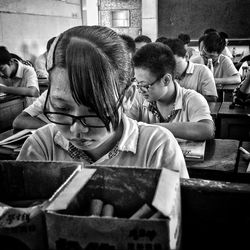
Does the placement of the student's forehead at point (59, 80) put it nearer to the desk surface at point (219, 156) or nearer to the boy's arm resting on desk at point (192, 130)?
the desk surface at point (219, 156)

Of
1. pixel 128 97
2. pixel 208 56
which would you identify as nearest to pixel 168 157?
pixel 128 97

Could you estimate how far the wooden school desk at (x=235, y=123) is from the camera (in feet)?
10.6

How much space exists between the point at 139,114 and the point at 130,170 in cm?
215

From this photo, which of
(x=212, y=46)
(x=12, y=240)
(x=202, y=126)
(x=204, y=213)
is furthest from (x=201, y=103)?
(x=212, y=46)

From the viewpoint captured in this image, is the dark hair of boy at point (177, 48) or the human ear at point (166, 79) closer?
the human ear at point (166, 79)

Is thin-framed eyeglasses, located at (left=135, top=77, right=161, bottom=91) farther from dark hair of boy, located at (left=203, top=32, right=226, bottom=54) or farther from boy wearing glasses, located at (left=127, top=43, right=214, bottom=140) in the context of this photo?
dark hair of boy, located at (left=203, top=32, right=226, bottom=54)

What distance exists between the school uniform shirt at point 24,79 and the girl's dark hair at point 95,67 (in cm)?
401

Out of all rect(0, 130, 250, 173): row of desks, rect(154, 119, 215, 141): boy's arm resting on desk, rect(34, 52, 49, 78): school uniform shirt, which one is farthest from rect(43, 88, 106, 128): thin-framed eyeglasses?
rect(34, 52, 49, 78): school uniform shirt

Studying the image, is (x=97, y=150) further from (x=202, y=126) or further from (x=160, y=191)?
(x=202, y=126)

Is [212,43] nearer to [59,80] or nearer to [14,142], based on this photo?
[14,142]

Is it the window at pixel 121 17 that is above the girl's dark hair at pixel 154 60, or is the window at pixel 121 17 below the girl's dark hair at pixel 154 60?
above

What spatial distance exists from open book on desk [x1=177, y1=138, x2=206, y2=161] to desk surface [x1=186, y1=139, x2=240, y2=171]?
0.03 m

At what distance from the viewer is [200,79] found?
417cm

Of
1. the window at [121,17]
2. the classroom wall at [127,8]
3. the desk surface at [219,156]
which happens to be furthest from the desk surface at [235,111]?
the window at [121,17]
